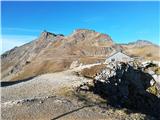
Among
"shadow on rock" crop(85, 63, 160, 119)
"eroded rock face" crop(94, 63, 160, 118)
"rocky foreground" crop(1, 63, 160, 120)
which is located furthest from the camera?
"eroded rock face" crop(94, 63, 160, 118)

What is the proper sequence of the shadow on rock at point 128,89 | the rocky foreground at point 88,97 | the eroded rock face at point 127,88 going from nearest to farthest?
the rocky foreground at point 88,97, the shadow on rock at point 128,89, the eroded rock face at point 127,88

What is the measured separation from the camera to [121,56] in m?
109

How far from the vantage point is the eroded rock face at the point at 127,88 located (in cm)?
6159

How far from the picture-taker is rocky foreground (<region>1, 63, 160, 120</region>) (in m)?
41.5

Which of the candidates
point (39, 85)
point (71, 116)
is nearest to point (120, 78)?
point (39, 85)

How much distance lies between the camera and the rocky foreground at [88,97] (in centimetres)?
4150

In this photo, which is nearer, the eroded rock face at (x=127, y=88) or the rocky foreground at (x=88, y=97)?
the rocky foreground at (x=88, y=97)

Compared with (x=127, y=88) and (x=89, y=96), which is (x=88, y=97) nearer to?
(x=89, y=96)

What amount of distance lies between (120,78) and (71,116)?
1290 inches

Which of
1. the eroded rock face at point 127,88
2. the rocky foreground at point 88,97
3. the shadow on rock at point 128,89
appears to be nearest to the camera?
the rocky foreground at point 88,97

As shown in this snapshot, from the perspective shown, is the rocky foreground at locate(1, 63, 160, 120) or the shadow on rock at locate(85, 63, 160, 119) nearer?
the rocky foreground at locate(1, 63, 160, 120)

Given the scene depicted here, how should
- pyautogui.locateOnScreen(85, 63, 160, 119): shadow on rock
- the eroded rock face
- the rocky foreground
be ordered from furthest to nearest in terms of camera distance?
the eroded rock face < pyautogui.locateOnScreen(85, 63, 160, 119): shadow on rock < the rocky foreground

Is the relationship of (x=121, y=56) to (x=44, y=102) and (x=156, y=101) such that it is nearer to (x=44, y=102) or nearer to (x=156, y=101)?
(x=156, y=101)

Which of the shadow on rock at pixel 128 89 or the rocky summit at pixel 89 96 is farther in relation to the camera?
the shadow on rock at pixel 128 89
